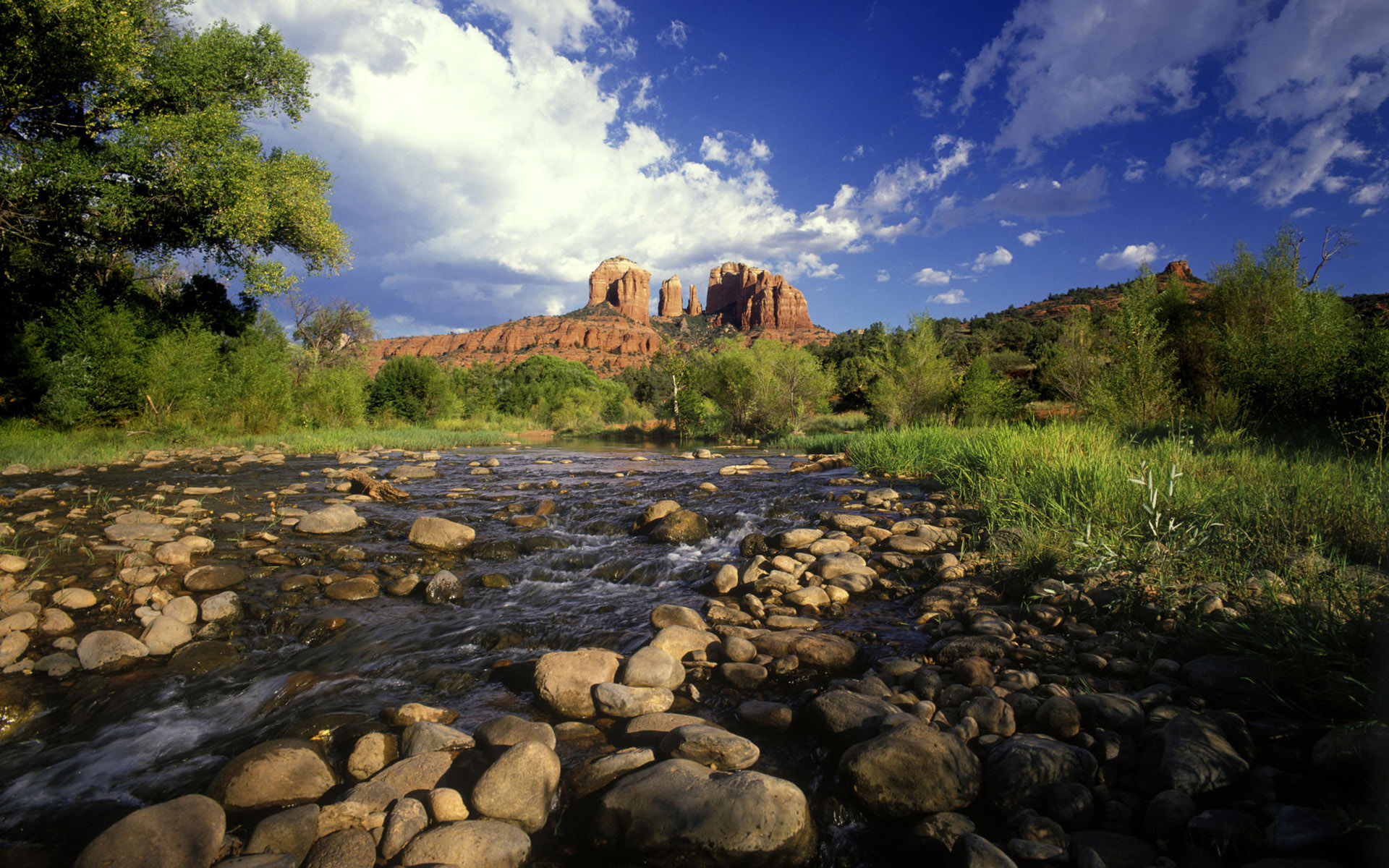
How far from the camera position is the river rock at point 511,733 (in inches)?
123

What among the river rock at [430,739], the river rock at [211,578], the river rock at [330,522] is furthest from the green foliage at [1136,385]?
the river rock at [211,578]

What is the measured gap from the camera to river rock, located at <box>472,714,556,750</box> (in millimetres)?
3125

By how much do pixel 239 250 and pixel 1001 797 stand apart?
2295cm

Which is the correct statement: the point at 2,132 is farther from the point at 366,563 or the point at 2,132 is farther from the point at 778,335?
the point at 778,335

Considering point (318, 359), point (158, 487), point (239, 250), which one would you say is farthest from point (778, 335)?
point (158, 487)

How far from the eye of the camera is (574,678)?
3.70 metres

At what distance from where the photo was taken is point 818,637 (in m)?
4.29

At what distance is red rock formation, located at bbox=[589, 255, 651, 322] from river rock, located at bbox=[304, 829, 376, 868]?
135 m

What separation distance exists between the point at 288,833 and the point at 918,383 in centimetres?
2754

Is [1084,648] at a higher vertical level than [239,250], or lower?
lower

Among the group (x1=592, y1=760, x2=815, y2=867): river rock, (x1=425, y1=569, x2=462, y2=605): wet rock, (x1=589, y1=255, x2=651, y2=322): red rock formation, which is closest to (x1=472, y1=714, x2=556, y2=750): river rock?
(x1=592, y1=760, x2=815, y2=867): river rock

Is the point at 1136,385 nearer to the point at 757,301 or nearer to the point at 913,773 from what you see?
the point at 913,773

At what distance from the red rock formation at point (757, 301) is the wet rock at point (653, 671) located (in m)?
118

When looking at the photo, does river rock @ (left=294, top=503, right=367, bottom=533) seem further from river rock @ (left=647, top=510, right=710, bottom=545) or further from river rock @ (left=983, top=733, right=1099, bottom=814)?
river rock @ (left=983, top=733, right=1099, bottom=814)
